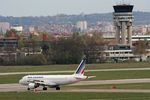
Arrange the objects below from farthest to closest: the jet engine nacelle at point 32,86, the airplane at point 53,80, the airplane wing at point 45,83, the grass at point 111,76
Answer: the grass at point 111,76 → the airplane wing at point 45,83 → the airplane at point 53,80 → the jet engine nacelle at point 32,86

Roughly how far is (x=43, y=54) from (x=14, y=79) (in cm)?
8003

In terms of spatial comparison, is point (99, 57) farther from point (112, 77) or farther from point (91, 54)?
point (112, 77)

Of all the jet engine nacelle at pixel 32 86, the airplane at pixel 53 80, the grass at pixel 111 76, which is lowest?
the grass at pixel 111 76

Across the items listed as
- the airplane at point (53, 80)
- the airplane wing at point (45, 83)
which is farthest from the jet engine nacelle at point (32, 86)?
the airplane wing at point (45, 83)

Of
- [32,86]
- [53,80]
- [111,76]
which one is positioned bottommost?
[111,76]
